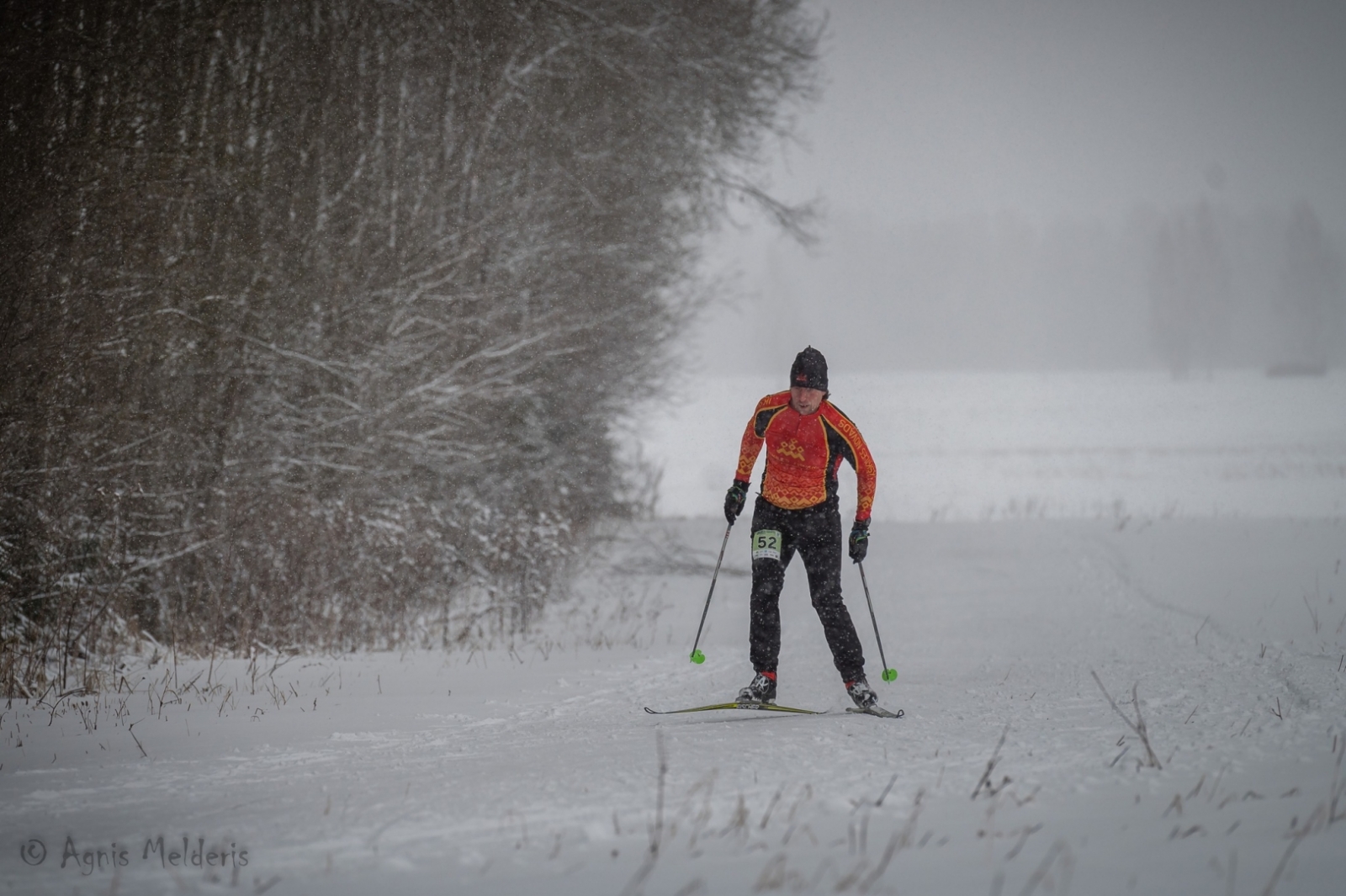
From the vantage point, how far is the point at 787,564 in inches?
229

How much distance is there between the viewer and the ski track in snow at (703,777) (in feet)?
9.68

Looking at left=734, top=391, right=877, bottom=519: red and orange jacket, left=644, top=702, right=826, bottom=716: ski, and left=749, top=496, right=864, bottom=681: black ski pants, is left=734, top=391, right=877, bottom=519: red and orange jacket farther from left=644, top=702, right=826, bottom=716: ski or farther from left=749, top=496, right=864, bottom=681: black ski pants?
left=644, top=702, right=826, bottom=716: ski

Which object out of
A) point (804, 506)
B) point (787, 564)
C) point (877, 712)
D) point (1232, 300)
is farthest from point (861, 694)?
point (1232, 300)

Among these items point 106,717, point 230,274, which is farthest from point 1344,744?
point 230,274

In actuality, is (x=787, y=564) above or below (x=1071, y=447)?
below

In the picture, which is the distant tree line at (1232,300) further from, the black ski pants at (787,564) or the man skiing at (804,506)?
the black ski pants at (787,564)

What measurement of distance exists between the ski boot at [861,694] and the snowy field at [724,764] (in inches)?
5.2

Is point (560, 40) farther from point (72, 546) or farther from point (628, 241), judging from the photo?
point (72, 546)

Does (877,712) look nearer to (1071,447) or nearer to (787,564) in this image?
(787,564)

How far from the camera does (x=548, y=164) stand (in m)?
12.7

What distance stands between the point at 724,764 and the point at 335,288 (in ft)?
27.4

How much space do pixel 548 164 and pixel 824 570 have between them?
28.5 ft

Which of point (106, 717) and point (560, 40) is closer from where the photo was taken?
point (106, 717)

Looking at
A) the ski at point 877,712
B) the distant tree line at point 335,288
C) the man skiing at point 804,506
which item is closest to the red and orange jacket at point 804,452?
the man skiing at point 804,506
